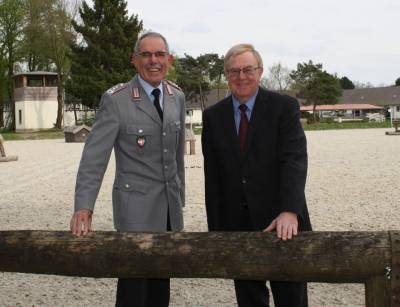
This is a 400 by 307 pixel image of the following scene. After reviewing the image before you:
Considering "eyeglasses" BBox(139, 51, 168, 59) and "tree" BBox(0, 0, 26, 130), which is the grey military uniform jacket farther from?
"tree" BBox(0, 0, 26, 130)

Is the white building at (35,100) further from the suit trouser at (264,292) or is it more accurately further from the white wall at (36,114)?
the suit trouser at (264,292)

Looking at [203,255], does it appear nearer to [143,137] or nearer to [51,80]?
[143,137]

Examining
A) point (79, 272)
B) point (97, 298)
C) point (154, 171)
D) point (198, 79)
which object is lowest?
point (97, 298)

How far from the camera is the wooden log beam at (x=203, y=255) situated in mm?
2328

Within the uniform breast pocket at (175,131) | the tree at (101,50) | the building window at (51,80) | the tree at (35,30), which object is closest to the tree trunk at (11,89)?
the tree at (35,30)

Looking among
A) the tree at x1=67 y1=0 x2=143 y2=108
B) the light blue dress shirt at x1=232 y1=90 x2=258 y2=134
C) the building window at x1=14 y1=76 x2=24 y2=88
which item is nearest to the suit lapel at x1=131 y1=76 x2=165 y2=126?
the light blue dress shirt at x1=232 y1=90 x2=258 y2=134

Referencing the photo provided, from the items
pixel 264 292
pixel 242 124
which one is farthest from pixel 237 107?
pixel 264 292

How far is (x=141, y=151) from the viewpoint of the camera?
3000 mm

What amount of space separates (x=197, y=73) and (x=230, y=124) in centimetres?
7779

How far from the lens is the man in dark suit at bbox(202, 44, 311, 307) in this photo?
2.87 metres

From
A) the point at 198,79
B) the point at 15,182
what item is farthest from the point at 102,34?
the point at 15,182

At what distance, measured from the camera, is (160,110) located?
10.0 feet

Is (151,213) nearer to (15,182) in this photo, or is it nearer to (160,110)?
(160,110)

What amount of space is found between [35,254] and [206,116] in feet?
3.57
